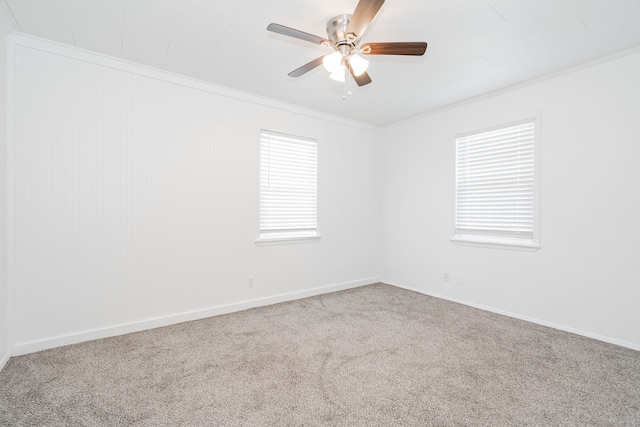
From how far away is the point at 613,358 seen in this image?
243 centimetres

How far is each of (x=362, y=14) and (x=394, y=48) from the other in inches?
16.9

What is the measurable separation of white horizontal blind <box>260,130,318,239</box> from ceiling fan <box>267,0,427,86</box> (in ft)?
5.17

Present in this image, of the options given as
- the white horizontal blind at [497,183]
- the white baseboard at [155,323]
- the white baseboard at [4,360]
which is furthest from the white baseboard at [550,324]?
the white baseboard at [4,360]

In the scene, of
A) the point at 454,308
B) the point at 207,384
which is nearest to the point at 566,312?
the point at 454,308

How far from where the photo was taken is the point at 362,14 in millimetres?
1733

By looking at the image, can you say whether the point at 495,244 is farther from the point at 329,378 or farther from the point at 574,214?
the point at 329,378

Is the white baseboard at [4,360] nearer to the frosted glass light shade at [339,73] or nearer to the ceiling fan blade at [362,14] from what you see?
the frosted glass light shade at [339,73]

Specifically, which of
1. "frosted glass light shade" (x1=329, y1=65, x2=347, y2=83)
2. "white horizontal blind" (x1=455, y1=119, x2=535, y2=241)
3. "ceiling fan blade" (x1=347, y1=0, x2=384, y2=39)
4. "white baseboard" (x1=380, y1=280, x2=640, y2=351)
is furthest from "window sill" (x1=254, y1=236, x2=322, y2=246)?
"ceiling fan blade" (x1=347, y1=0, x2=384, y2=39)

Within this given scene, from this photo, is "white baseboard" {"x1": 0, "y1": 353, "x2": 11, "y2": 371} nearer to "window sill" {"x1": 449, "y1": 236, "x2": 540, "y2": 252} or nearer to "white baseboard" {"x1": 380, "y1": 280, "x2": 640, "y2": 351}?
"white baseboard" {"x1": 380, "y1": 280, "x2": 640, "y2": 351}

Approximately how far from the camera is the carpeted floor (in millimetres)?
1751

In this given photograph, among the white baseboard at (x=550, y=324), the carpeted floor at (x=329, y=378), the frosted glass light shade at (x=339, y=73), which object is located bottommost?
the carpeted floor at (x=329, y=378)

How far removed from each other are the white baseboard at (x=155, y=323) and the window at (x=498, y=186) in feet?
6.97

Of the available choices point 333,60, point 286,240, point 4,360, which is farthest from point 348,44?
point 4,360

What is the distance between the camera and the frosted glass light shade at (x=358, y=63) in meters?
2.22
